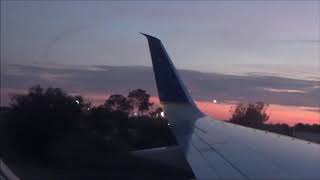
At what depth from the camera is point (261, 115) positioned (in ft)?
103

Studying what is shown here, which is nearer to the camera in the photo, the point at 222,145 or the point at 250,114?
the point at 222,145

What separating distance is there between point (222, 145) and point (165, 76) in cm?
268

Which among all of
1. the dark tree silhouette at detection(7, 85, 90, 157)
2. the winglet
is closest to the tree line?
the dark tree silhouette at detection(7, 85, 90, 157)

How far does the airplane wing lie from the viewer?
7.20 metres

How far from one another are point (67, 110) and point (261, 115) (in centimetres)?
941

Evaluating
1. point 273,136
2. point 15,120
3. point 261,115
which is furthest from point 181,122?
point 261,115

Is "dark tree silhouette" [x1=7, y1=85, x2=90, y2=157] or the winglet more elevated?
the winglet

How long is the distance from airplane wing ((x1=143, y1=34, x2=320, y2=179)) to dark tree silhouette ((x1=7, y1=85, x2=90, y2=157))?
47.0ft

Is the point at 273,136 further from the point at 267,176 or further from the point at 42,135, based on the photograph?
the point at 42,135

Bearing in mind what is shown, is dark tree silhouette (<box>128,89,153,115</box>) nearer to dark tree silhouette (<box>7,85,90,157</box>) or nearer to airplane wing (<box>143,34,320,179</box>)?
dark tree silhouette (<box>7,85,90,157</box>)

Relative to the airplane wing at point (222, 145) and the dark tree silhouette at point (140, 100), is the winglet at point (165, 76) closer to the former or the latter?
the airplane wing at point (222, 145)

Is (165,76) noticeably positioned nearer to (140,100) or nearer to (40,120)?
(40,120)

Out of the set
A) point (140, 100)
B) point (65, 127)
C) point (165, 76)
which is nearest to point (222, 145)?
point (165, 76)

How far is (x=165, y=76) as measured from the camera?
11391 millimetres
